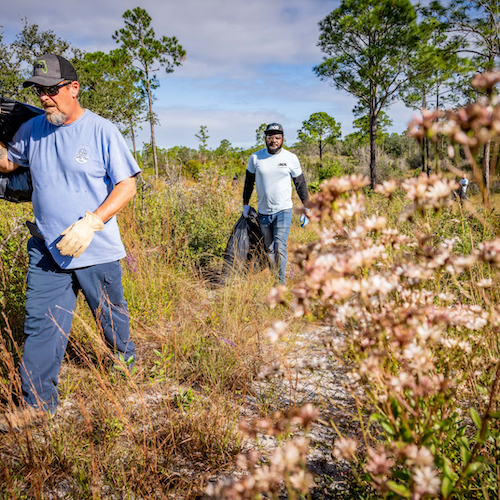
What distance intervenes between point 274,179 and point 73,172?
231 cm

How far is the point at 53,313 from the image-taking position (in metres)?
1.89

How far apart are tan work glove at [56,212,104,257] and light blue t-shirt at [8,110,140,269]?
159mm

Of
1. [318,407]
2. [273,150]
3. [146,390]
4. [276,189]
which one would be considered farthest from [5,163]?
[273,150]

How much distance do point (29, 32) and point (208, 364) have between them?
66.3ft

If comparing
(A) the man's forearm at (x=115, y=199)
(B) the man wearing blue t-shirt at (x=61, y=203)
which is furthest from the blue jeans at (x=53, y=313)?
(A) the man's forearm at (x=115, y=199)

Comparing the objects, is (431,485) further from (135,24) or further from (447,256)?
(135,24)

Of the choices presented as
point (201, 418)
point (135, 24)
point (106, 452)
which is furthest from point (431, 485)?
point (135, 24)

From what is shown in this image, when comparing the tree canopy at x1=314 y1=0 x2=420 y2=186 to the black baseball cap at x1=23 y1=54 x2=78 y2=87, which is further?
the tree canopy at x1=314 y1=0 x2=420 y2=186

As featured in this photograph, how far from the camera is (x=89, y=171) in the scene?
1.91 m

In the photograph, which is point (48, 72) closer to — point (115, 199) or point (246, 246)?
point (115, 199)

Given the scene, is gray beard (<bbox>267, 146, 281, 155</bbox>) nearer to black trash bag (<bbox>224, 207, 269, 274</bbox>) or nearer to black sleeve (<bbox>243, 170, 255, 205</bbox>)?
black sleeve (<bbox>243, 170, 255, 205</bbox>)

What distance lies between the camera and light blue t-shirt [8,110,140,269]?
1.90 meters

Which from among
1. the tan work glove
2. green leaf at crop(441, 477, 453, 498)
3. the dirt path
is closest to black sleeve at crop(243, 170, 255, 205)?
the dirt path

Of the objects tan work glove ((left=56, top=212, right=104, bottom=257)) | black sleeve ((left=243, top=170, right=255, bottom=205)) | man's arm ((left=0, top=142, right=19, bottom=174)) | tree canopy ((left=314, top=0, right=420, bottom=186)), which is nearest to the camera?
tan work glove ((left=56, top=212, right=104, bottom=257))
